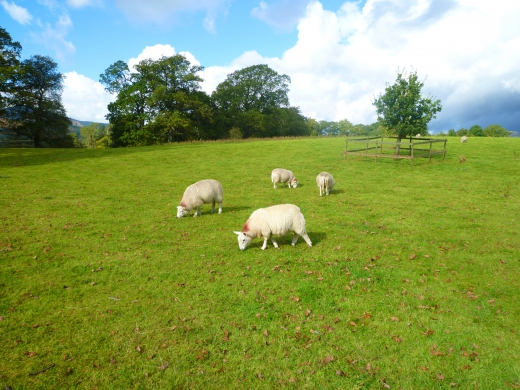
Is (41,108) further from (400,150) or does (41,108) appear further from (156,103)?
(400,150)

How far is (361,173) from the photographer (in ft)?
88.5

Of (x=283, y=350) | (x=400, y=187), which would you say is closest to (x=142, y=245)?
(x=283, y=350)

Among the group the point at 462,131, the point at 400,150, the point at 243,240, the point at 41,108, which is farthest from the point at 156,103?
the point at 462,131

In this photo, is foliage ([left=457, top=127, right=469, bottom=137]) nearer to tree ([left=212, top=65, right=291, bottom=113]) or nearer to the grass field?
tree ([left=212, top=65, right=291, bottom=113])

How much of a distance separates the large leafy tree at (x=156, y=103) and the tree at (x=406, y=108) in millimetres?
38772

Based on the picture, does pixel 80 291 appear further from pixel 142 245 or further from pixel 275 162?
pixel 275 162

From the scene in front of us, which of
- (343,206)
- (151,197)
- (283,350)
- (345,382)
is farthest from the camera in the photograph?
(151,197)

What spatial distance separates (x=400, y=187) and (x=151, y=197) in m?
17.9

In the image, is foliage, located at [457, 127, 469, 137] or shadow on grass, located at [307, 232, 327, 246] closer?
shadow on grass, located at [307, 232, 327, 246]

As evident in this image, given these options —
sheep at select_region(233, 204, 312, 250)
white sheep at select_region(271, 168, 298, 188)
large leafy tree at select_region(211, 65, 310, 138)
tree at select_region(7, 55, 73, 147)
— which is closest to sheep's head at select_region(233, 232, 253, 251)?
sheep at select_region(233, 204, 312, 250)

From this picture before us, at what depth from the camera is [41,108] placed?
54969 millimetres

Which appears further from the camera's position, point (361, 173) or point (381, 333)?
point (361, 173)

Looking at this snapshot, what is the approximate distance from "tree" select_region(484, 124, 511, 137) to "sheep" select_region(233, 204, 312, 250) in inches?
3351

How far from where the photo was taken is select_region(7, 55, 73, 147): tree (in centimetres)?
5219
